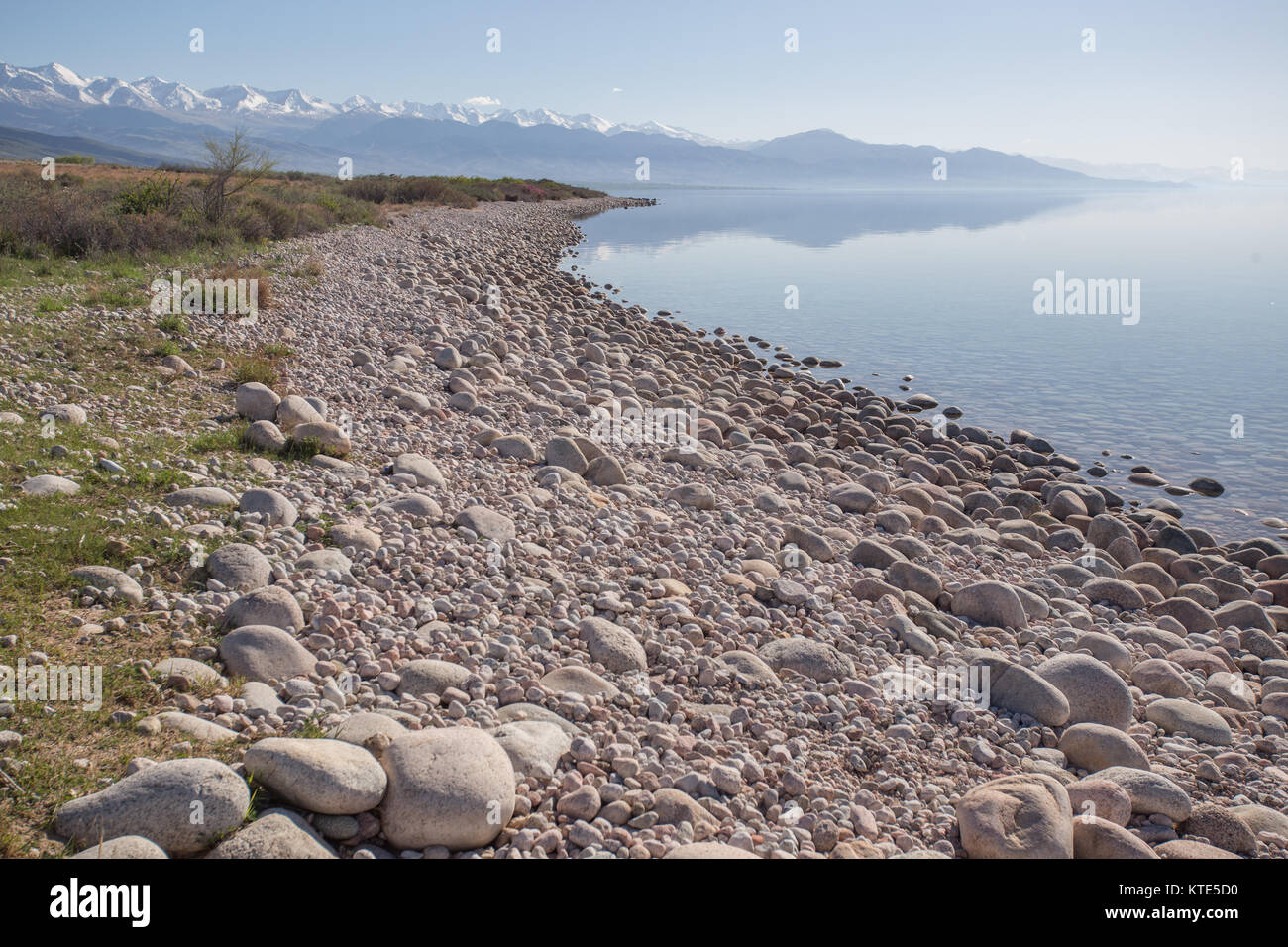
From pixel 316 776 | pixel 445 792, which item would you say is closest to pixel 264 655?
pixel 316 776

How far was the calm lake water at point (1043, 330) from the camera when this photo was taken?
15328 mm

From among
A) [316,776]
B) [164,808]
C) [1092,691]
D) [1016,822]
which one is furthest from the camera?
[1092,691]

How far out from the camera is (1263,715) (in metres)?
6.41

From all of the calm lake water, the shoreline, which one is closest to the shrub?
the shoreline

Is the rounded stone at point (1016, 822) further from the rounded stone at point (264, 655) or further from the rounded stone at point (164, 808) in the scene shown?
the rounded stone at point (264, 655)

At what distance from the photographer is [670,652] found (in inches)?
220

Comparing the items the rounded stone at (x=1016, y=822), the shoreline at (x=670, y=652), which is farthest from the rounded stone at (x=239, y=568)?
the rounded stone at (x=1016, y=822)

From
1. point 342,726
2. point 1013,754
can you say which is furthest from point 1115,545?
point 342,726

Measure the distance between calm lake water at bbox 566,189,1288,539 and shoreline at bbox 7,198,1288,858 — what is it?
514 centimetres

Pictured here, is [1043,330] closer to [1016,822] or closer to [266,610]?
[1016,822]

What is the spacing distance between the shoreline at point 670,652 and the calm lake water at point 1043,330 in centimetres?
514

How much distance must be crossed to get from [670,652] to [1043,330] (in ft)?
82.9
